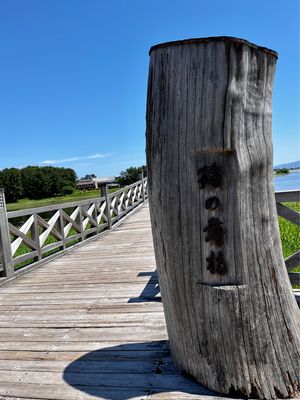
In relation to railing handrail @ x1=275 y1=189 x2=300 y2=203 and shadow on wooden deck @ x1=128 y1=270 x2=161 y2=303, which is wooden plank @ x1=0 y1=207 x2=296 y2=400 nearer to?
shadow on wooden deck @ x1=128 y1=270 x2=161 y2=303

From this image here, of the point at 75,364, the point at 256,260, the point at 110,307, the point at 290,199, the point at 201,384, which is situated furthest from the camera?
the point at 110,307

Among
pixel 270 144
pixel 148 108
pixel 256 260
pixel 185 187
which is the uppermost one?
pixel 148 108

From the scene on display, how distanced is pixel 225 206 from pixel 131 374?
4.05 feet

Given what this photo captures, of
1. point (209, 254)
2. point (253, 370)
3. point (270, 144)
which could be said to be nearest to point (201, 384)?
point (253, 370)

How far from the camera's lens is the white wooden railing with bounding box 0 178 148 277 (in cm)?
506

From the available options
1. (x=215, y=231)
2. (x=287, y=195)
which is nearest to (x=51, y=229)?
(x=287, y=195)

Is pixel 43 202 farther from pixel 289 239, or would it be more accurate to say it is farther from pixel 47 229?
pixel 289 239

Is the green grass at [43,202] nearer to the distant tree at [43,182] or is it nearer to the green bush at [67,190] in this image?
the distant tree at [43,182]

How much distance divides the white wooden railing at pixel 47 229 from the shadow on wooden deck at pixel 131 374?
119 inches

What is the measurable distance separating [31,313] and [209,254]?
2.46 metres

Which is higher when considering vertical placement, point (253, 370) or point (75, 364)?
point (253, 370)

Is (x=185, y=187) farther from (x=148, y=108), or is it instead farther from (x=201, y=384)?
(x=201, y=384)

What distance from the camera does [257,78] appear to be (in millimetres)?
1712

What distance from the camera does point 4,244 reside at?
4949 millimetres
